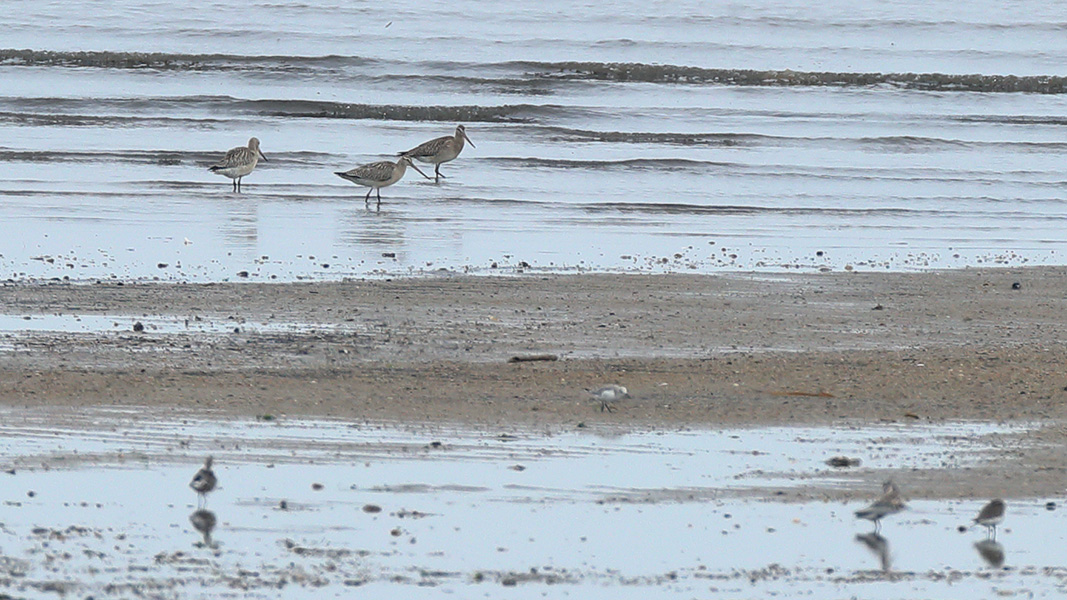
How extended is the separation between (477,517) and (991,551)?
159cm

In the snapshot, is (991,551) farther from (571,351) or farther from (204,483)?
(571,351)

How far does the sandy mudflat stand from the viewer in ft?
23.4

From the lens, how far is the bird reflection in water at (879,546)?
16.5 ft

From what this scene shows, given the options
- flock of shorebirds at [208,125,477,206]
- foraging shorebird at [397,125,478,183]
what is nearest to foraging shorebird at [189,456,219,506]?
flock of shorebirds at [208,125,477,206]

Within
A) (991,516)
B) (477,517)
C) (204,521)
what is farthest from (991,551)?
(204,521)

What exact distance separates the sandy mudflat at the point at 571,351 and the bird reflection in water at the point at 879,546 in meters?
0.84

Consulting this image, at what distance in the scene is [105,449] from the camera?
6.13m

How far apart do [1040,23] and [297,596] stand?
3960 centimetres

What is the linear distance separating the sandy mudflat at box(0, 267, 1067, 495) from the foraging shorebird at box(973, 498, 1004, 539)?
2.16 feet

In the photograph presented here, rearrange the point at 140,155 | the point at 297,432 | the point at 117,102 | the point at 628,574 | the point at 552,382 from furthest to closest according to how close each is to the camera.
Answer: the point at 117,102 < the point at 140,155 < the point at 552,382 < the point at 297,432 < the point at 628,574

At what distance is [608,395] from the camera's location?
7176mm

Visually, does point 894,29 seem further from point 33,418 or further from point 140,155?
point 33,418

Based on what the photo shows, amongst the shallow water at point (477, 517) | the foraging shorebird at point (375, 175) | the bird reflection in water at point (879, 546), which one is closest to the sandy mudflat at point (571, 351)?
the shallow water at point (477, 517)

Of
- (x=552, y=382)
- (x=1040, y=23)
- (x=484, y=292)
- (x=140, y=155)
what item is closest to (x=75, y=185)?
(x=140, y=155)
